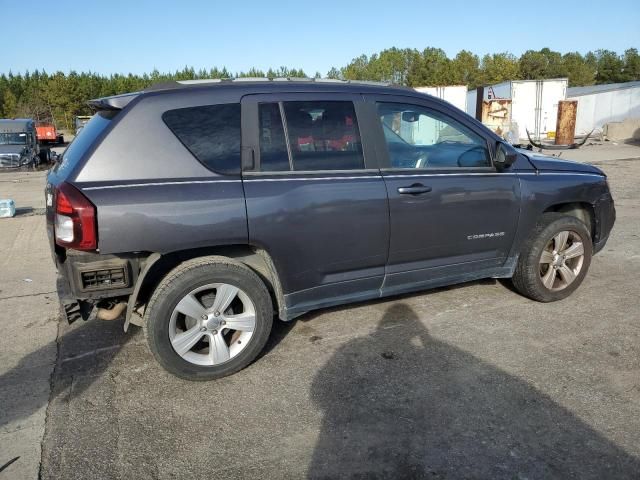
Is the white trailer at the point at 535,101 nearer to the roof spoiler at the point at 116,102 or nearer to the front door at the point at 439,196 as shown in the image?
the front door at the point at 439,196

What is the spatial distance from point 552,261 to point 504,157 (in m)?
1.12

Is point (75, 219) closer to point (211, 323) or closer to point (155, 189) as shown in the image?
point (155, 189)

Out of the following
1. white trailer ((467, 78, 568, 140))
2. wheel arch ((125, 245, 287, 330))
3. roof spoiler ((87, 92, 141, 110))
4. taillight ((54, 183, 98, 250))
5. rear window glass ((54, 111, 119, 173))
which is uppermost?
white trailer ((467, 78, 568, 140))

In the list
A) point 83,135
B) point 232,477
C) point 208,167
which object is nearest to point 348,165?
point 208,167

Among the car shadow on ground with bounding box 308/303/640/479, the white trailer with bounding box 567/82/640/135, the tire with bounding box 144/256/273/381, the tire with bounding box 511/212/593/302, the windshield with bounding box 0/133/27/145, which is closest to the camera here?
the car shadow on ground with bounding box 308/303/640/479

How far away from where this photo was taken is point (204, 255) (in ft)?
10.6

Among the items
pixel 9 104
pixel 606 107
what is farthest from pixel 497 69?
pixel 9 104

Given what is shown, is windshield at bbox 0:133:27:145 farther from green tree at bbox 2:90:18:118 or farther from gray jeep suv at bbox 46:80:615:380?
green tree at bbox 2:90:18:118

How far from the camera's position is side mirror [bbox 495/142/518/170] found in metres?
3.87

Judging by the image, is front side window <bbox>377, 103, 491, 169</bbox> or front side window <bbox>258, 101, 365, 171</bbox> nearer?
front side window <bbox>258, 101, 365, 171</bbox>

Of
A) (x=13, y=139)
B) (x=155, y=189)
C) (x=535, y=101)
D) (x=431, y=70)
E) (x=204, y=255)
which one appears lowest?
(x=204, y=255)

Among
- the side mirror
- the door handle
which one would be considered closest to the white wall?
the side mirror

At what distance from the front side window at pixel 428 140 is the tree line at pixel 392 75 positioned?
44504 mm

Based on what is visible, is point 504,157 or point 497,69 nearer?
point 504,157
